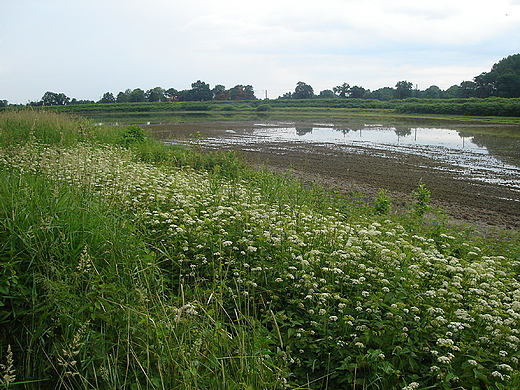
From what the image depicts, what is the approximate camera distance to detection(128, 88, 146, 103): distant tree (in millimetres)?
96850

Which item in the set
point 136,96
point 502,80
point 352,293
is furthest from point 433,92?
point 352,293

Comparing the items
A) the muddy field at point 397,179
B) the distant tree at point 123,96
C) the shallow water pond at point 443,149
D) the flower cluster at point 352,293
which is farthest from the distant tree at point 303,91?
the flower cluster at point 352,293

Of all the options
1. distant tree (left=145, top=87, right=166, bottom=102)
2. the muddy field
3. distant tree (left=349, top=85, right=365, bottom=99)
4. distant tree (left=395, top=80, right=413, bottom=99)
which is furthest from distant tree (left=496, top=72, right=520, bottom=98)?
distant tree (left=145, top=87, right=166, bottom=102)

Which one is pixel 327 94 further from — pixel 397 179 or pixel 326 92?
pixel 397 179

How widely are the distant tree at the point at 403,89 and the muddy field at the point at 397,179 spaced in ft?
276

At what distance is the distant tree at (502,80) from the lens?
2459 inches

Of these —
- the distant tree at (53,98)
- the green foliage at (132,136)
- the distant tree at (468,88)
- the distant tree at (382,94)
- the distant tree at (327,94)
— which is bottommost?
the green foliage at (132,136)

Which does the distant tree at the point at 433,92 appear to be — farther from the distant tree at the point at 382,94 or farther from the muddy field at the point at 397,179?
the muddy field at the point at 397,179

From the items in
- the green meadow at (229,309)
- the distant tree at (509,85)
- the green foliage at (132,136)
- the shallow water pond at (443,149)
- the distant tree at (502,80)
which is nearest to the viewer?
the green meadow at (229,309)

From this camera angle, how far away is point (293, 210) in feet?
21.3

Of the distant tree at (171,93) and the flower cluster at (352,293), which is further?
the distant tree at (171,93)

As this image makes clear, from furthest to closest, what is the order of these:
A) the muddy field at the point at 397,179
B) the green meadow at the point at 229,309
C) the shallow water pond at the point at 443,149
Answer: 1. the shallow water pond at the point at 443,149
2. the muddy field at the point at 397,179
3. the green meadow at the point at 229,309

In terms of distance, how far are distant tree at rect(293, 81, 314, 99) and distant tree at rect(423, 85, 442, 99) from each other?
3258 cm

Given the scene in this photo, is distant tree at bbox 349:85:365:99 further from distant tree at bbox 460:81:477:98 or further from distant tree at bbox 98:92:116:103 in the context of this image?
distant tree at bbox 98:92:116:103
